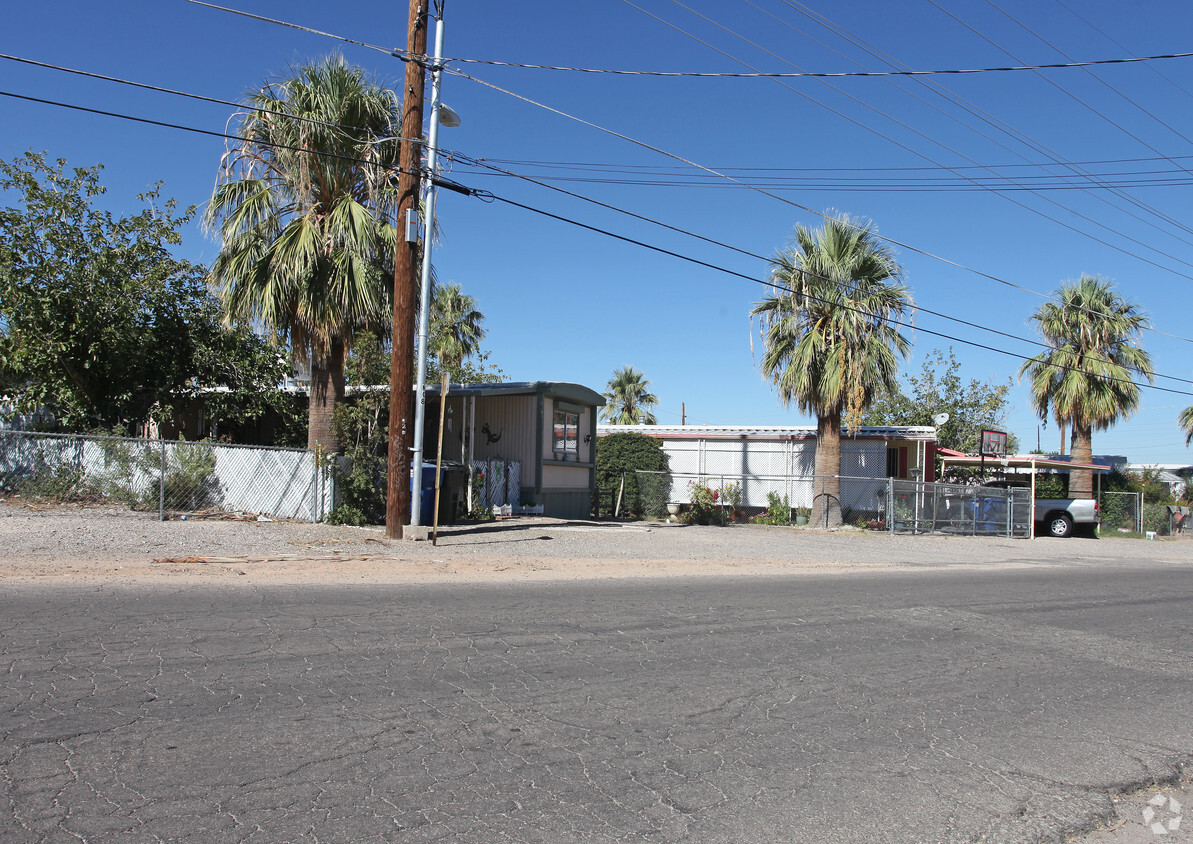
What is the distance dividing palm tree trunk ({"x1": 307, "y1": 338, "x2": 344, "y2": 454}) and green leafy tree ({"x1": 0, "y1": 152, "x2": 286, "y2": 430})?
2558mm

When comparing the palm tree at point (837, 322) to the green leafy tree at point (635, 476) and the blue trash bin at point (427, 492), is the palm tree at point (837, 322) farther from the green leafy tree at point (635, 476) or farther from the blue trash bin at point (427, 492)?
the blue trash bin at point (427, 492)

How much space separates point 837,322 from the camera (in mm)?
22078

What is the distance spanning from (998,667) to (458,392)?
50.1 ft

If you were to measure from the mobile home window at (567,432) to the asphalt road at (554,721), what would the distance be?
14144 mm

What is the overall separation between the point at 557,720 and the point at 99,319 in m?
15.9

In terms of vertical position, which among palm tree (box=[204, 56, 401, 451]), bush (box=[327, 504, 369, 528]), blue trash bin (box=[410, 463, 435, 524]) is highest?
palm tree (box=[204, 56, 401, 451])

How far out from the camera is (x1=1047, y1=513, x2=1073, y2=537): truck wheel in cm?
2442

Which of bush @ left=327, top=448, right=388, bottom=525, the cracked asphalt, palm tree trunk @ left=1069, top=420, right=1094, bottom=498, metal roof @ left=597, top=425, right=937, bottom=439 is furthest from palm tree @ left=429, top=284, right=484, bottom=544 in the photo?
the cracked asphalt

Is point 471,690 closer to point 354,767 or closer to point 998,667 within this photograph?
point 354,767

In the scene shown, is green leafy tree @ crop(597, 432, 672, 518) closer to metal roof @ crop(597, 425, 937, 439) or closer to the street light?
metal roof @ crop(597, 425, 937, 439)

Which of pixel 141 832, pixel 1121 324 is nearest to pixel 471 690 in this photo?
pixel 141 832

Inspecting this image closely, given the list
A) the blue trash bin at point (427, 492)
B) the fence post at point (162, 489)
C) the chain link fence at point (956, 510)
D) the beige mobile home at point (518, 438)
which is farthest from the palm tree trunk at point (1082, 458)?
the fence post at point (162, 489)

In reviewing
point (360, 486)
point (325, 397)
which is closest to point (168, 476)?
point (325, 397)

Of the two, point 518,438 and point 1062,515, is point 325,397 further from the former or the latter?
point 1062,515
